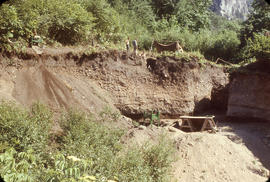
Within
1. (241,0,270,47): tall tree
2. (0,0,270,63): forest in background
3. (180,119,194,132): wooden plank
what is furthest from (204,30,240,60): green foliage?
(180,119,194,132): wooden plank

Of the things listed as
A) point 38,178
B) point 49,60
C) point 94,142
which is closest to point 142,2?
point 49,60

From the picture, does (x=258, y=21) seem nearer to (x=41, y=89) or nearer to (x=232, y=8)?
(x=41, y=89)

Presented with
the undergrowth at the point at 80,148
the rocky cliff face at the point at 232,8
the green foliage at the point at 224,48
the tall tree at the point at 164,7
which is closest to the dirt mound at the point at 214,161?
the undergrowth at the point at 80,148

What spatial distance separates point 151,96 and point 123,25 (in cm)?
874

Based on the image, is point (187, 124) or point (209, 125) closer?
point (209, 125)

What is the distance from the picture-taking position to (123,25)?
20.5m

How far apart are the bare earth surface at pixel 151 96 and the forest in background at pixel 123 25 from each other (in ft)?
5.08

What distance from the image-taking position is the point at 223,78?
1747 centimetres

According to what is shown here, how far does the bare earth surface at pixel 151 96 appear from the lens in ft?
30.9

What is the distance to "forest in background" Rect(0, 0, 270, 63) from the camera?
11.6 meters

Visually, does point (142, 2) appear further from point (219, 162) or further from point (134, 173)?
point (134, 173)

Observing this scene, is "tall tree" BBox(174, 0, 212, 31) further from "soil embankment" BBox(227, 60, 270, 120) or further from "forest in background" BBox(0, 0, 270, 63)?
"soil embankment" BBox(227, 60, 270, 120)

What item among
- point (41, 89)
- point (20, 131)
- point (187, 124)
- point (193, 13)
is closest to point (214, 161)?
point (187, 124)

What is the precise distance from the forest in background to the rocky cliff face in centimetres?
4438
